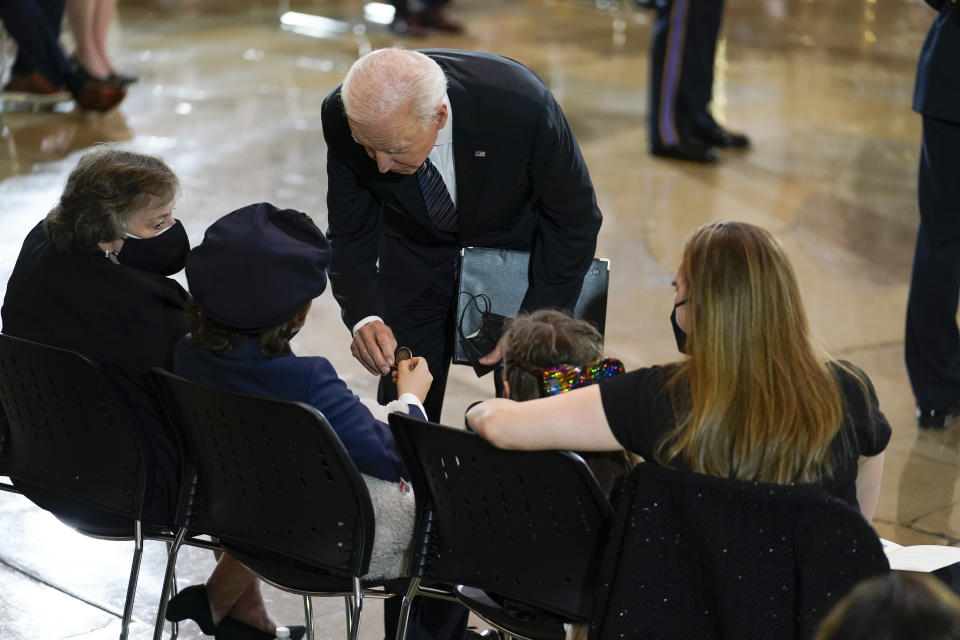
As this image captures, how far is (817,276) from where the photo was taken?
16.2 feet

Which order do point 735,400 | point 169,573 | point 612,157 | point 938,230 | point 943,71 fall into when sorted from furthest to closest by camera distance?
1. point 612,157
2. point 938,230
3. point 943,71
4. point 169,573
5. point 735,400

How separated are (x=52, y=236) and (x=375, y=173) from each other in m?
0.70

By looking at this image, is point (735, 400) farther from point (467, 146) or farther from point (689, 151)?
point (689, 151)

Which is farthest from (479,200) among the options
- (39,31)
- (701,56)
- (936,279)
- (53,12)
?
(53,12)

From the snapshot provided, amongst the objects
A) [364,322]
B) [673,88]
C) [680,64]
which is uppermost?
[364,322]

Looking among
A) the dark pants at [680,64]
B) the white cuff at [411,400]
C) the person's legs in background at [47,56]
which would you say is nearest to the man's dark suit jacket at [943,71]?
the white cuff at [411,400]

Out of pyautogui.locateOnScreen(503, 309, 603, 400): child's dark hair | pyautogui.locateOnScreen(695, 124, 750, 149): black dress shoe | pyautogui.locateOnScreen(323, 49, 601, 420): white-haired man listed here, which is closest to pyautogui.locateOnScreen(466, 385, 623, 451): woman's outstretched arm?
pyautogui.locateOnScreen(503, 309, 603, 400): child's dark hair

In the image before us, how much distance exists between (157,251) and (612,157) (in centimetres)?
404

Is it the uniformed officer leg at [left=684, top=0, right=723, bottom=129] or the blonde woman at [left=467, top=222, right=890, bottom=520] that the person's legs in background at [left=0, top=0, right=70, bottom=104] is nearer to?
the uniformed officer leg at [left=684, top=0, right=723, bottom=129]

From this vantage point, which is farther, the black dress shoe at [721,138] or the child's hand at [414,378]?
the black dress shoe at [721,138]

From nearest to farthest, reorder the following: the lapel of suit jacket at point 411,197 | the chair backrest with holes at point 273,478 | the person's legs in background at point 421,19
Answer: the chair backrest with holes at point 273,478
the lapel of suit jacket at point 411,197
the person's legs in background at point 421,19

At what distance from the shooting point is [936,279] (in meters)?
3.75

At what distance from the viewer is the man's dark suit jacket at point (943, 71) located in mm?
3527

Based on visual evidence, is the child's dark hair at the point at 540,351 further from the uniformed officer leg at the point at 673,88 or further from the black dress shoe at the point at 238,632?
the uniformed officer leg at the point at 673,88
